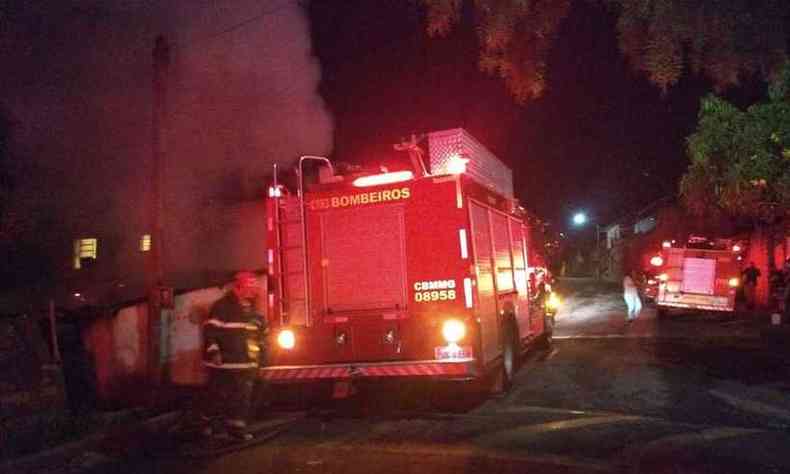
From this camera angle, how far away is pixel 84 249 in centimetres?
1295

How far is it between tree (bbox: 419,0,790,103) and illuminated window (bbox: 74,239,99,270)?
10.4 metres

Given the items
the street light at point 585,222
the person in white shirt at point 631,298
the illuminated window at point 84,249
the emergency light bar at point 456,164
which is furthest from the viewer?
the street light at point 585,222

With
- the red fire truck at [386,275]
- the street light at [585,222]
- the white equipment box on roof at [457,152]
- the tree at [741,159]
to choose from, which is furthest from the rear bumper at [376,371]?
the street light at [585,222]

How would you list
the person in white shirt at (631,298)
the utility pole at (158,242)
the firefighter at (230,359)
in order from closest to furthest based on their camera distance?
1. the firefighter at (230,359)
2. the utility pole at (158,242)
3. the person in white shirt at (631,298)

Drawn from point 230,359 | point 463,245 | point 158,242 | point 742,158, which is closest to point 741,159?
point 742,158

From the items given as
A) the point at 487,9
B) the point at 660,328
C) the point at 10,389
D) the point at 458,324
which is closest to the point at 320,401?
the point at 458,324

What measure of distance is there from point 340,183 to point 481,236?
5.35 ft

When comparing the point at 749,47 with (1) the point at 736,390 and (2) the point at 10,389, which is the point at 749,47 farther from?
(2) the point at 10,389

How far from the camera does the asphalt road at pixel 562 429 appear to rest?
557 centimetres

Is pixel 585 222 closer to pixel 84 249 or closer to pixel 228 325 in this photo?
pixel 84 249

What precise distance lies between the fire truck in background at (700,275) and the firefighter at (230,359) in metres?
13.9

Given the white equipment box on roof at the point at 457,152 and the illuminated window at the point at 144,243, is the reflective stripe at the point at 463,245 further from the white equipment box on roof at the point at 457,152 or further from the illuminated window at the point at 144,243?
the illuminated window at the point at 144,243

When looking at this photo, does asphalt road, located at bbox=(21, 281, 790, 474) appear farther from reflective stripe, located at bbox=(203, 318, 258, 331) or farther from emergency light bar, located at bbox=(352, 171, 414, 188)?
emergency light bar, located at bbox=(352, 171, 414, 188)

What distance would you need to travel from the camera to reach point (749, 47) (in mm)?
3570
